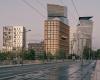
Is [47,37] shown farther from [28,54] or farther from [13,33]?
[28,54]

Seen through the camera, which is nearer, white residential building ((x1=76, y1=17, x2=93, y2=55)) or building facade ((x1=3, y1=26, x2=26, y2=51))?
white residential building ((x1=76, y1=17, x2=93, y2=55))

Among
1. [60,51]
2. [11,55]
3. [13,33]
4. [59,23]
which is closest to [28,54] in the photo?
[11,55]

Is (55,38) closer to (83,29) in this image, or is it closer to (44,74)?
(83,29)

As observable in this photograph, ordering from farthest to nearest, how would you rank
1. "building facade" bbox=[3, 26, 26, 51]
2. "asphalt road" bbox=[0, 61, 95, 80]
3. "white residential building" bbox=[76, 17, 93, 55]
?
"building facade" bbox=[3, 26, 26, 51], "white residential building" bbox=[76, 17, 93, 55], "asphalt road" bbox=[0, 61, 95, 80]

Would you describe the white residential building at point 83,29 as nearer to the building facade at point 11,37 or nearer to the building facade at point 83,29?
the building facade at point 83,29

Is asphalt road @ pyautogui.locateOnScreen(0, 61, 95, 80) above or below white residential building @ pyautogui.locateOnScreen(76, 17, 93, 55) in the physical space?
below

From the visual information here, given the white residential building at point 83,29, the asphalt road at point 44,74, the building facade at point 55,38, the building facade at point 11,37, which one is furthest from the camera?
the building facade at point 11,37

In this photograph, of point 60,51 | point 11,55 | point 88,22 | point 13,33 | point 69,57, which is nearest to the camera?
point 88,22

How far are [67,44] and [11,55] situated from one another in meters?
73.1

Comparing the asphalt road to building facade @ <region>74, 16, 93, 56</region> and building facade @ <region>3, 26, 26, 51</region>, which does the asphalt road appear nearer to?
building facade @ <region>74, 16, 93, 56</region>

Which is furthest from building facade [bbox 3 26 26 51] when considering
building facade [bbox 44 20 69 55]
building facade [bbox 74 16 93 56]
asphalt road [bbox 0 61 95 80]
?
asphalt road [bbox 0 61 95 80]

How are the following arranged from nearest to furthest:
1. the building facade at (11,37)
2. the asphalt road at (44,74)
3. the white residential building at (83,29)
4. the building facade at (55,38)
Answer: the asphalt road at (44,74) → the white residential building at (83,29) → the building facade at (55,38) → the building facade at (11,37)

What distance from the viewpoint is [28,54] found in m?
130

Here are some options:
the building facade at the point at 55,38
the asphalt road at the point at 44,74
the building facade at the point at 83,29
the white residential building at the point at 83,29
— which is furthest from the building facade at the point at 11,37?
the asphalt road at the point at 44,74
